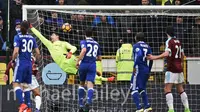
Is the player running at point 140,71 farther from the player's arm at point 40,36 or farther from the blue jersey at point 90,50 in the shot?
the player's arm at point 40,36

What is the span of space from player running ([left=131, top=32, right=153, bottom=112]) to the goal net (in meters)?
1.53

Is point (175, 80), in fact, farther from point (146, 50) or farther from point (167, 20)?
point (167, 20)

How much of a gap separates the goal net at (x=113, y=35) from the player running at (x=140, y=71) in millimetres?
1535

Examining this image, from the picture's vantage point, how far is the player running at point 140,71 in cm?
1548

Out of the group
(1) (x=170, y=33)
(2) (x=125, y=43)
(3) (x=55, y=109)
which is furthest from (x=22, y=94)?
(2) (x=125, y=43)

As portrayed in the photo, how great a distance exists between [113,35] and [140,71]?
320cm

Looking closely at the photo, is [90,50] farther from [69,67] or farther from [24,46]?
[69,67]

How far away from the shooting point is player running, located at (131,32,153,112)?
1548 cm

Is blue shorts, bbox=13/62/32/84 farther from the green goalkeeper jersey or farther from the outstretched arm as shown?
the green goalkeeper jersey

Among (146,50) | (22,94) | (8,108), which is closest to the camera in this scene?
(22,94)

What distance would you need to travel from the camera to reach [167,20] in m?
18.2

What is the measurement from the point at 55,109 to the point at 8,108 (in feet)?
3.98

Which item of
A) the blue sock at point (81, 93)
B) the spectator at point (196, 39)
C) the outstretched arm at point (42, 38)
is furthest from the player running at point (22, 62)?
the spectator at point (196, 39)

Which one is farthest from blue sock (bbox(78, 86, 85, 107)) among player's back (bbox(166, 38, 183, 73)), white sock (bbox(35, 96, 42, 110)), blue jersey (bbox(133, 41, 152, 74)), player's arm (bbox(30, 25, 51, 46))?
player's back (bbox(166, 38, 183, 73))
